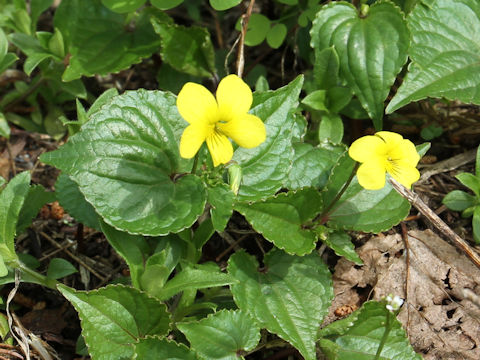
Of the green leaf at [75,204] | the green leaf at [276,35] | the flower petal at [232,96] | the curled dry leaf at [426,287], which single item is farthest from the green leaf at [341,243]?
the green leaf at [276,35]

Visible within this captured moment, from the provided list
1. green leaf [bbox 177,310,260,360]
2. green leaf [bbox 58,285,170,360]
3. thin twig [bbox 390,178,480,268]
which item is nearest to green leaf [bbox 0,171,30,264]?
green leaf [bbox 58,285,170,360]

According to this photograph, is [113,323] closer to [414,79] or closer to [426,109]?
[414,79]

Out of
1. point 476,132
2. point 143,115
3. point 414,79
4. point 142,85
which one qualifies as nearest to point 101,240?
point 143,115

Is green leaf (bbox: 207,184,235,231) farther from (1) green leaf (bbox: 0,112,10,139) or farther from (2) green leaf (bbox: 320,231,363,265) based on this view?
(1) green leaf (bbox: 0,112,10,139)

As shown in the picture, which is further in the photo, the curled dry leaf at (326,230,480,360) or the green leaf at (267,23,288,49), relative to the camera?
the green leaf at (267,23,288,49)

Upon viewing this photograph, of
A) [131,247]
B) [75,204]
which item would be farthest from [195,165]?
[75,204]

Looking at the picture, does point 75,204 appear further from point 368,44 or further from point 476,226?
point 476,226
